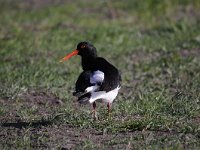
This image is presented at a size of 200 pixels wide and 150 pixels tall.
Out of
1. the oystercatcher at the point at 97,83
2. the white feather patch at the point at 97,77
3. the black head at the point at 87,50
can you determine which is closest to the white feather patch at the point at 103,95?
the oystercatcher at the point at 97,83

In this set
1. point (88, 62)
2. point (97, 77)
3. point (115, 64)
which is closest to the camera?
point (97, 77)

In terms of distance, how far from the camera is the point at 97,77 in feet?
23.8

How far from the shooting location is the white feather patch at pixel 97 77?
7.23 m

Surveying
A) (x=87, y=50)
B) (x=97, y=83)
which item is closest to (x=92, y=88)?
(x=97, y=83)

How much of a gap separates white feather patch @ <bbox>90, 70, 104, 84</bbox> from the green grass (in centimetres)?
49

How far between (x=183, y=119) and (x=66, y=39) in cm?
618

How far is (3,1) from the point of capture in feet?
Answer: 58.0

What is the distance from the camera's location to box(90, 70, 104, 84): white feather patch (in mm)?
7225

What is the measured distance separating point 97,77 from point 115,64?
4019 millimetres

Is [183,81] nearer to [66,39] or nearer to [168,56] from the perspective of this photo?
[168,56]

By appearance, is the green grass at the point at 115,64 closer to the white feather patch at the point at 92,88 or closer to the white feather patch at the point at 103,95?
the white feather patch at the point at 103,95

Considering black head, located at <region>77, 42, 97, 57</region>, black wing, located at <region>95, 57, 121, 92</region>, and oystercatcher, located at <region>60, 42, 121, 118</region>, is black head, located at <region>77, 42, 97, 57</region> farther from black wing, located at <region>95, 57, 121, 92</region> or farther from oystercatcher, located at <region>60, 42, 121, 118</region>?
black wing, located at <region>95, 57, 121, 92</region>

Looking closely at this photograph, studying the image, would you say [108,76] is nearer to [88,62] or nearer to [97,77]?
[97,77]

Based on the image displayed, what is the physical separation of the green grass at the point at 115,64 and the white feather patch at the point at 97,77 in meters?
0.49
